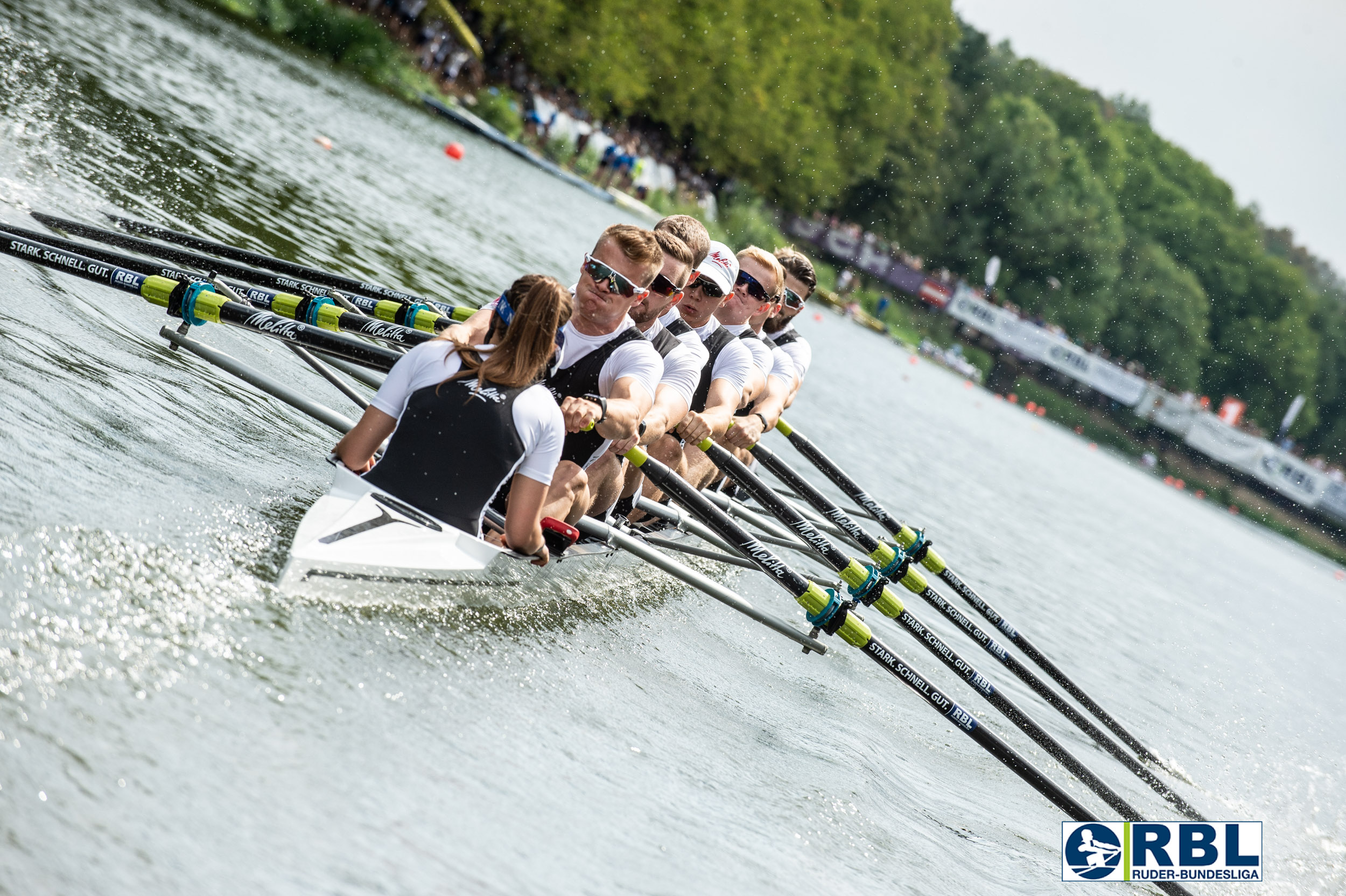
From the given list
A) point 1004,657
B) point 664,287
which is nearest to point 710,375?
point 664,287

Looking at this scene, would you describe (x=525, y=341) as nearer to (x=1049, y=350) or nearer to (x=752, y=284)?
(x=752, y=284)

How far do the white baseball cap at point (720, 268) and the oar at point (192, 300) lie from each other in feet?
6.79

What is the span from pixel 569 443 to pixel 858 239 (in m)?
57.0

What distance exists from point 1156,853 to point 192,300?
6062 mm

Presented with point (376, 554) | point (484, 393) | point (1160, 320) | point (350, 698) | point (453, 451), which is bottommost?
point (350, 698)

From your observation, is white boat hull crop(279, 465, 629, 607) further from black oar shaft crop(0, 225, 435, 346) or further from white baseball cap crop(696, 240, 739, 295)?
white baseball cap crop(696, 240, 739, 295)

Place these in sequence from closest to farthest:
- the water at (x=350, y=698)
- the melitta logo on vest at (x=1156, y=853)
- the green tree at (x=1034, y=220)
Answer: the water at (x=350, y=698) < the melitta logo on vest at (x=1156, y=853) < the green tree at (x=1034, y=220)

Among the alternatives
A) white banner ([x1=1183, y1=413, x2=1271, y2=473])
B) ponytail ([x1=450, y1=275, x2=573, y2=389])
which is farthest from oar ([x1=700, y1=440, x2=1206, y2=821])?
white banner ([x1=1183, y1=413, x2=1271, y2=473])

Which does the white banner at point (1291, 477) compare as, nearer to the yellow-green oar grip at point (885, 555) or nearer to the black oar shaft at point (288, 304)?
the yellow-green oar grip at point (885, 555)

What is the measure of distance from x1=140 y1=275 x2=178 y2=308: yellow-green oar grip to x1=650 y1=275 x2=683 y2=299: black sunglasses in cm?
233

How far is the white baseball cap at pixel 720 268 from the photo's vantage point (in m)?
6.93

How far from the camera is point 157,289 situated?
18.4 feet

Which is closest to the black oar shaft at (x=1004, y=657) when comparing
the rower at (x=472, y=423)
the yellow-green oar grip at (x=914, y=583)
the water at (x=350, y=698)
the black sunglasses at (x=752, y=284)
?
the yellow-green oar grip at (x=914, y=583)

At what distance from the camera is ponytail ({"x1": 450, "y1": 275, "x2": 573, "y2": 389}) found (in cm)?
439
